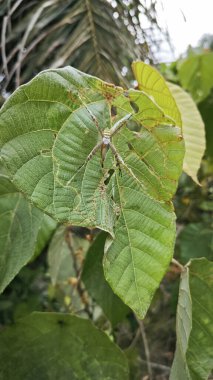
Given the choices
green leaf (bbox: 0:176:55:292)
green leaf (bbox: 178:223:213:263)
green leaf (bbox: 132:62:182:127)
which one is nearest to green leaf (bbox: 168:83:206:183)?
green leaf (bbox: 132:62:182:127)

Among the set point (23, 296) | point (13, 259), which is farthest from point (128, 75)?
point (23, 296)

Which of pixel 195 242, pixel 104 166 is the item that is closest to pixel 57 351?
pixel 104 166

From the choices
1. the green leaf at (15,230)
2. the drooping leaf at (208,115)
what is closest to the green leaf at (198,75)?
the drooping leaf at (208,115)

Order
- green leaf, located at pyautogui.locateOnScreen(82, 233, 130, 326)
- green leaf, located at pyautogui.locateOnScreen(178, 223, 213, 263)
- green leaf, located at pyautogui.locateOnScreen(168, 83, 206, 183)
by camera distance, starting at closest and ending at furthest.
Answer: green leaf, located at pyautogui.locateOnScreen(168, 83, 206, 183), green leaf, located at pyautogui.locateOnScreen(82, 233, 130, 326), green leaf, located at pyautogui.locateOnScreen(178, 223, 213, 263)

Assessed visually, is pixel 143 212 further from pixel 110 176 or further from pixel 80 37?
pixel 80 37

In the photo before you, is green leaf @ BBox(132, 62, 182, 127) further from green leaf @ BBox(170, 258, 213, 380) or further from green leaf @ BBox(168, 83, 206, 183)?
green leaf @ BBox(170, 258, 213, 380)

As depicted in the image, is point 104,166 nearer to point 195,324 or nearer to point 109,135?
point 109,135

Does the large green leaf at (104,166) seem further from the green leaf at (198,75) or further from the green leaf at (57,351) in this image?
the green leaf at (198,75)
